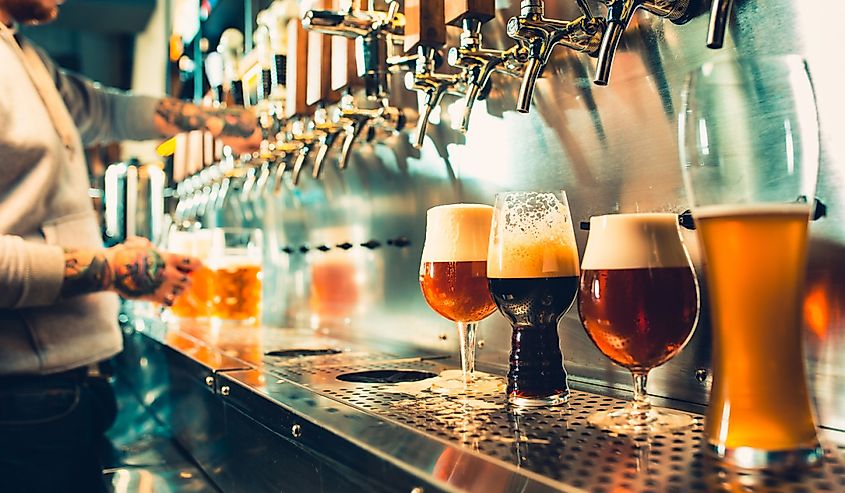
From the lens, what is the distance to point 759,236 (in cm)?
66

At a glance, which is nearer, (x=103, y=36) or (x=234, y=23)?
(x=234, y=23)

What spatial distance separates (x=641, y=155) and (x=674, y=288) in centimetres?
34

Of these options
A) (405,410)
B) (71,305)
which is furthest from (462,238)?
(71,305)

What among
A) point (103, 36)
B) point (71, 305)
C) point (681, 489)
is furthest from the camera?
point (103, 36)

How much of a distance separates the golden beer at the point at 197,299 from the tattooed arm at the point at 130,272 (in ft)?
2.02

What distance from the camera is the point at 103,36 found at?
6.32 meters

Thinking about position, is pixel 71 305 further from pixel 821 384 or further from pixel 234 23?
pixel 234 23

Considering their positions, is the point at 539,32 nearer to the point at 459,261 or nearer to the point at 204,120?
the point at 459,261

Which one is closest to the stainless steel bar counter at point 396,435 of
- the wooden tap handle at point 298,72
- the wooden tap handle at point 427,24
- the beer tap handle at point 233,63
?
the wooden tap handle at point 427,24

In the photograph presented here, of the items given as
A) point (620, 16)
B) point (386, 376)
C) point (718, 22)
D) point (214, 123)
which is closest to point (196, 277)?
point (214, 123)

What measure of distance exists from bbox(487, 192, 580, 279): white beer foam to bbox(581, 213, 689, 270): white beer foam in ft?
0.35

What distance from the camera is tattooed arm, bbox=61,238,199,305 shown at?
60.4 inches

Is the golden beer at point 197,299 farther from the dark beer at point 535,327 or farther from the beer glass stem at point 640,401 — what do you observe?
the beer glass stem at point 640,401

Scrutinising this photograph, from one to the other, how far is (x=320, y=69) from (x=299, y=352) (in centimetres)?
74
